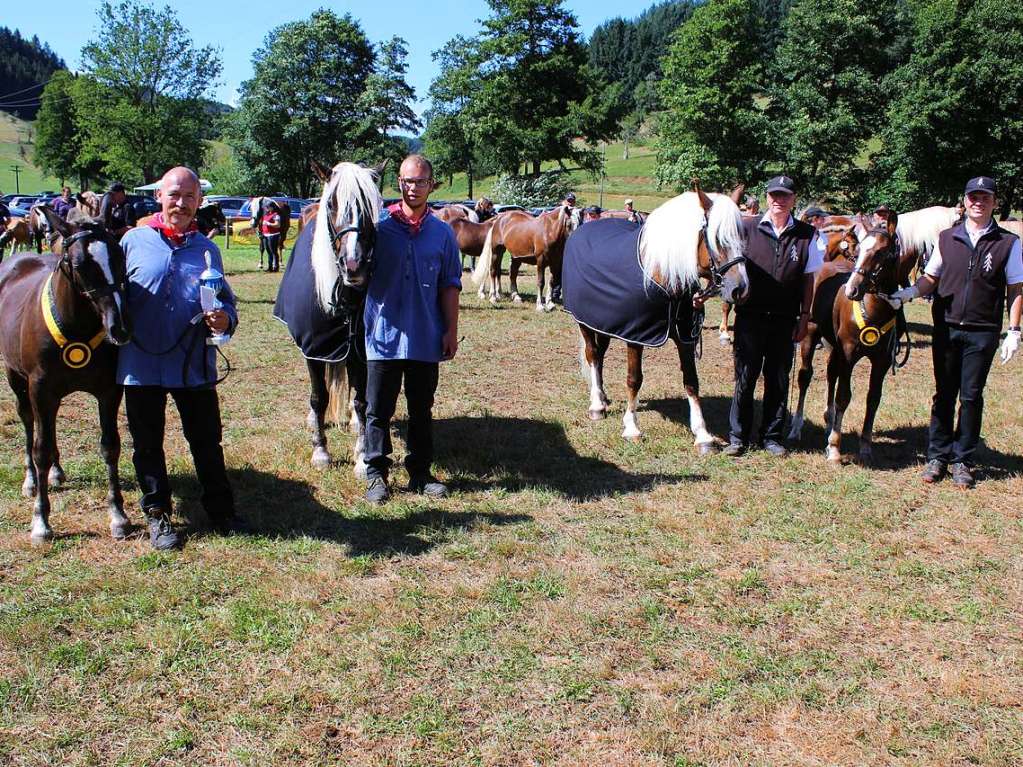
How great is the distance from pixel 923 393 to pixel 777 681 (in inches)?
259

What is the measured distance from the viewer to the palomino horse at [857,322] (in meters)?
5.89

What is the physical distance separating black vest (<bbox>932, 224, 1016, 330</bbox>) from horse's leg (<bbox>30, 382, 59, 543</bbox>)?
6160 mm

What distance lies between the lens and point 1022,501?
18.6 feet

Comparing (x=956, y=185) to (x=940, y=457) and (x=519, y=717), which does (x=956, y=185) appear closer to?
(x=940, y=457)

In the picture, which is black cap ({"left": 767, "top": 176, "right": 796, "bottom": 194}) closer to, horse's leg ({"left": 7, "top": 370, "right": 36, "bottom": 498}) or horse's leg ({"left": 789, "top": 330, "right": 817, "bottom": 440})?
horse's leg ({"left": 789, "top": 330, "right": 817, "bottom": 440})

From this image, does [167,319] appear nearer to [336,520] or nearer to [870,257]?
[336,520]

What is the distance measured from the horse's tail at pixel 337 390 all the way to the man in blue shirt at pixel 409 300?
111 centimetres

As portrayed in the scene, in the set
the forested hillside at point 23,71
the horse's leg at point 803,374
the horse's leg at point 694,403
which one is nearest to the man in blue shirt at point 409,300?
the horse's leg at point 694,403

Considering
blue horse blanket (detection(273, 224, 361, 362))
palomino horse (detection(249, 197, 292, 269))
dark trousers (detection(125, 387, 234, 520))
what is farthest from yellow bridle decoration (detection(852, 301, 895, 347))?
palomino horse (detection(249, 197, 292, 269))

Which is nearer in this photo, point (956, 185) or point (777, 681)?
point (777, 681)

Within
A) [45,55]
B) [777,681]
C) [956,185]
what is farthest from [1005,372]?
[45,55]

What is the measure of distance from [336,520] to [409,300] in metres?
1.56

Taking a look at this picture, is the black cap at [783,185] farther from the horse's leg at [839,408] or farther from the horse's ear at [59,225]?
the horse's ear at [59,225]

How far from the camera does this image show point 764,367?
21.6 ft
